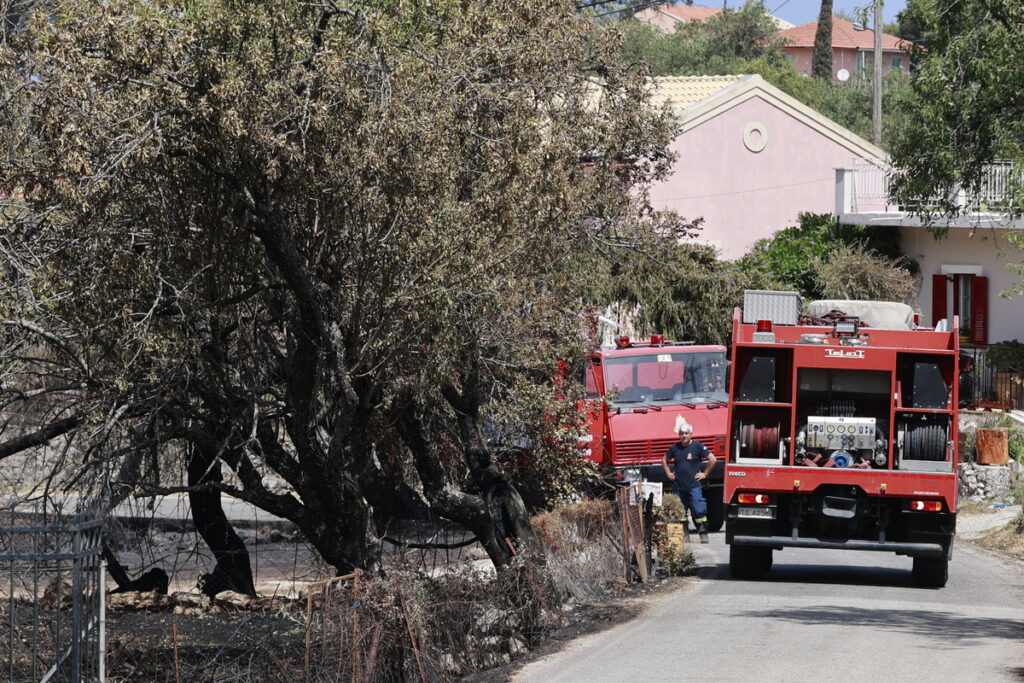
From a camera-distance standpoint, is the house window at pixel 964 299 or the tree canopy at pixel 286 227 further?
the house window at pixel 964 299

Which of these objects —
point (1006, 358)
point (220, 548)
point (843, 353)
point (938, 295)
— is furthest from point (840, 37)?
point (220, 548)

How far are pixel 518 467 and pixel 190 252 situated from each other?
5909mm

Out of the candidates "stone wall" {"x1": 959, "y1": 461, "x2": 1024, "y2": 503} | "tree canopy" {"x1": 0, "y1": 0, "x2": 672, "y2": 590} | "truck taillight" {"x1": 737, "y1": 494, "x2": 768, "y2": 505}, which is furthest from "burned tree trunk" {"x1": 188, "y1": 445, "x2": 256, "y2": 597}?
"stone wall" {"x1": 959, "y1": 461, "x2": 1024, "y2": 503}

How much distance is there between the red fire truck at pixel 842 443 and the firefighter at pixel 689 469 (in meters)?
2.36

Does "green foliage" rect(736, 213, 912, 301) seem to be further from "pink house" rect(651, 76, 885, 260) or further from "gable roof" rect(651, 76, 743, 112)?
"gable roof" rect(651, 76, 743, 112)

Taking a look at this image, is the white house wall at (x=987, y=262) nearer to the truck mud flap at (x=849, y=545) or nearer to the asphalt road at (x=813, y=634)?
the asphalt road at (x=813, y=634)

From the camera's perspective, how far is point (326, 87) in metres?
10.3

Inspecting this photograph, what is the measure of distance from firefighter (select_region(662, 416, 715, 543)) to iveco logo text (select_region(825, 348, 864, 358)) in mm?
3087

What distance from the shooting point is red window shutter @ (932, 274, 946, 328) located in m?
33.8

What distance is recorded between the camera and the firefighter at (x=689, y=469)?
1848 centimetres

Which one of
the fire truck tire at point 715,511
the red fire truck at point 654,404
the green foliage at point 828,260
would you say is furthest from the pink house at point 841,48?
the fire truck tire at point 715,511

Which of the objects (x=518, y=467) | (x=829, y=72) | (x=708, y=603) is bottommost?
(x=708, y=603)

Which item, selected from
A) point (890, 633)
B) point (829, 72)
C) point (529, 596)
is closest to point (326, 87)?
point (529, 596)

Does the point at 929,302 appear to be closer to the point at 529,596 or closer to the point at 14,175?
the point at 529,596
